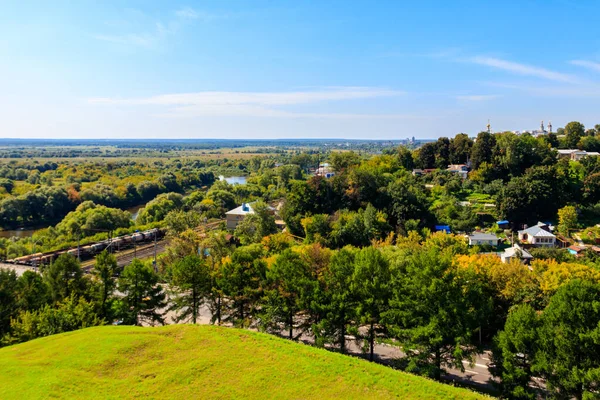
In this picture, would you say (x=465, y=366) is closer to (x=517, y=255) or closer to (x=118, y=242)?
(x=517, y=255)

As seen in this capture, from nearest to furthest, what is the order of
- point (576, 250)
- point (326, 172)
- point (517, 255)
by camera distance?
point (517, 255) < point (576, 250) < point (326, 172)

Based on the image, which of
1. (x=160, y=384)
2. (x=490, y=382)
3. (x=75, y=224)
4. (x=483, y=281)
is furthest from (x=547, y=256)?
(x=75, y=224)

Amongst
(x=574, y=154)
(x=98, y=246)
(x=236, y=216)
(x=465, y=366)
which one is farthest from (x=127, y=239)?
(x=574, y=154)

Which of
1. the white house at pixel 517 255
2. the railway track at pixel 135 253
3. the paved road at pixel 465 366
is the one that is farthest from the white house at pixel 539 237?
the railway track at pixel 135 253

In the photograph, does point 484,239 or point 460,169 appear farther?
point 460,169

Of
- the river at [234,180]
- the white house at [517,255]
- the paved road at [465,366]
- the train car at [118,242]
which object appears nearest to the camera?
the paved road at [465,366]

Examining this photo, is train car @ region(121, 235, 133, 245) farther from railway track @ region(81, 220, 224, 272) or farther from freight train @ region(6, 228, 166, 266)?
railway track @ region(81, 220, 224, 272)

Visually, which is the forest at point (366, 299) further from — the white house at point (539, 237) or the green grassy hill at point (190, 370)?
the green grassy hill at point (190, 370)
